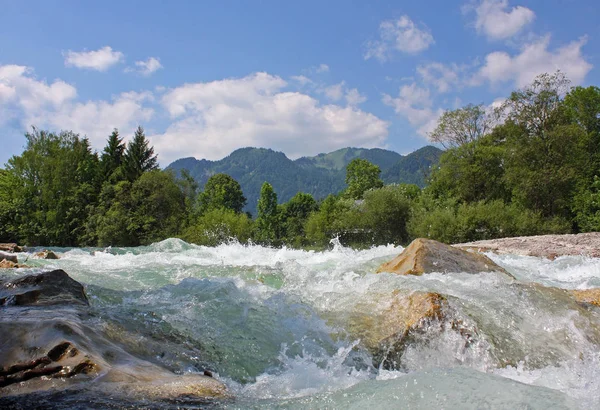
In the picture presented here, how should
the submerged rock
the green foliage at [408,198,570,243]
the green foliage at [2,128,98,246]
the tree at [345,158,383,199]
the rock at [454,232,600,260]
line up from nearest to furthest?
the submerged rock → the rock at [454,232,600,260] → the green foliage at [408,198,570,243] → the green foliage at [2,128,98,246] → the tree at [345,158,383,199]

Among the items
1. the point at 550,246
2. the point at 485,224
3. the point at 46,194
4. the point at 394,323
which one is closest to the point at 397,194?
the point at 485,224

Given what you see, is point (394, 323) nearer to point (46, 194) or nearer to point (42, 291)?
point (42, 291)

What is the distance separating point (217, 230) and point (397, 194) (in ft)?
48.7

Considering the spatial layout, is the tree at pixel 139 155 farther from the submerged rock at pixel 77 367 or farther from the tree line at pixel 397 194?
the submerged rock at pixel 77 367

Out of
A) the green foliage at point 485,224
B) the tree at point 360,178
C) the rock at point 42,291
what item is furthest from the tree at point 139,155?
the rock at point 42,291

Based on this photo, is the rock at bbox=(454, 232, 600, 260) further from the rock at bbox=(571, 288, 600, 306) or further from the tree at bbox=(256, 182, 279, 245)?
the tree at bbox=(256, 182, 279, 245)

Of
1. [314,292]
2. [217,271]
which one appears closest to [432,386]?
[314,292]

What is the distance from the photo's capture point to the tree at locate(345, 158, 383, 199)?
173ft

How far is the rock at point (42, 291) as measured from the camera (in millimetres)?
4683

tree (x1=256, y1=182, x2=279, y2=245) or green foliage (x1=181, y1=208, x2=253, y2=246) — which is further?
tree (x1=256, y1=182, x2=279, y2=245)

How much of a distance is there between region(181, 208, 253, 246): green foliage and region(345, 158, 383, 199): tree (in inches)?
758

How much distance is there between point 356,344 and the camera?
4324 mm

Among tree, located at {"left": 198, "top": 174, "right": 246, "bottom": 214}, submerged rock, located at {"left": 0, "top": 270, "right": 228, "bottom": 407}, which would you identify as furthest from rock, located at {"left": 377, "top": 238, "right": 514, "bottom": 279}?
tree, located at {"left": 198, "top": 174, "right": 246, "bottom": 214}

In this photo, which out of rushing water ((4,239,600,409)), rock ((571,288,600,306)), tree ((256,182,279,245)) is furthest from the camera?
tree ((256,182,279,245))
